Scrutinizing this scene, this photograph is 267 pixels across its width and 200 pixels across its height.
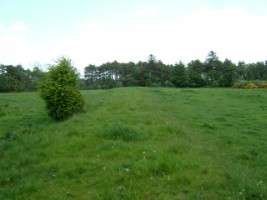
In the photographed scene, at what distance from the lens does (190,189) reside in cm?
702

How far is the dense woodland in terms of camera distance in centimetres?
9112

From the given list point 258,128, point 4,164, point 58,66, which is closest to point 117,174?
point 4,164

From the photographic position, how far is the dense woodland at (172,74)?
91125mm

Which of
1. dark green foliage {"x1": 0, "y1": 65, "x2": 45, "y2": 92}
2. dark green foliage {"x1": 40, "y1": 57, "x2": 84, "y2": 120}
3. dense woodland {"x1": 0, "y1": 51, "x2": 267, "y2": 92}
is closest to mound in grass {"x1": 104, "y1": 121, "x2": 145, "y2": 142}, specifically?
dark green foliage {"x1": 40, "y1": 57, "x2": 84, "y2": 120}

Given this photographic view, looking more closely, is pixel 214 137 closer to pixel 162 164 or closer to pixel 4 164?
pixel 162 164

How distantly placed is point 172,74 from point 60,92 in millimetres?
75233

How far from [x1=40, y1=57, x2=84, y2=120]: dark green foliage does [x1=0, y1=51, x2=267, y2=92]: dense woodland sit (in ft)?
230

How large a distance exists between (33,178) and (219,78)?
293ft

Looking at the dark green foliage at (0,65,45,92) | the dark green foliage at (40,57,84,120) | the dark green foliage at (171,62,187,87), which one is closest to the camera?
the dark green foliage at (40,57,84,120)

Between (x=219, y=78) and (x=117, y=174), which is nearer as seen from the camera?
(x=117, y=174)

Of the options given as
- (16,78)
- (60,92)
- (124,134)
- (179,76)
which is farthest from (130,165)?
(16,78)

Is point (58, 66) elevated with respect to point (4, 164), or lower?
elevated

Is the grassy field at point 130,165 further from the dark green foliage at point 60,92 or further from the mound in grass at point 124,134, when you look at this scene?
the dark green foliage at point 60,92

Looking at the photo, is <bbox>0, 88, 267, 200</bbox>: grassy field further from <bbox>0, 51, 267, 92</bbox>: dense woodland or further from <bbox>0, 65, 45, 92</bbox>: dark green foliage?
<bbox>0, 65, 45, 92</bbox>: dark green foliage
